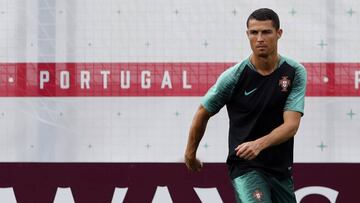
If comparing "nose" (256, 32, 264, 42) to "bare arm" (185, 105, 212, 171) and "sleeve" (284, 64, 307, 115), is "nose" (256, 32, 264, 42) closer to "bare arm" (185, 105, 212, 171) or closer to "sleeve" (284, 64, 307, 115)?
"sleeve" (284, 64, 307, 115)

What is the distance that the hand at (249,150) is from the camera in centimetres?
438

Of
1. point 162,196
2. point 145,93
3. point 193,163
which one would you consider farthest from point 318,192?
point 193,163

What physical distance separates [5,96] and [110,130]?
68 cm

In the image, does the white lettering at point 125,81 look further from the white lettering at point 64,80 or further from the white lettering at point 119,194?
the white lettering at point 119,194

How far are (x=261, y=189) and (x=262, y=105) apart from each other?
0.40 metres

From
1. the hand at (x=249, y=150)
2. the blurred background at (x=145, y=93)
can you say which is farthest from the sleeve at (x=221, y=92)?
the blurred background at (x=145, y=93)

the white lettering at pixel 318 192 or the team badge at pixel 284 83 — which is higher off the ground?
the team badge at pixel 284 83

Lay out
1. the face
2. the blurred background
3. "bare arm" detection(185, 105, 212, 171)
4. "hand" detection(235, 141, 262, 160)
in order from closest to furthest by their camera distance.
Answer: "hand" detection(235, 141, 262, 160), the face, "bare arm" detection(185, 105, 212, 171), the blurred background

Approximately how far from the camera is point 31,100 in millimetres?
5949

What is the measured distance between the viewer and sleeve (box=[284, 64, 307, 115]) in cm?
461

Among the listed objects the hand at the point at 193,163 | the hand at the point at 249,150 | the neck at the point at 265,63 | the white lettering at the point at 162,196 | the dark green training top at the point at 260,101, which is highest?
the neck at the point at 265,63

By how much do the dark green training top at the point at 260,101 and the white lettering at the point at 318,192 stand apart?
1208 mm

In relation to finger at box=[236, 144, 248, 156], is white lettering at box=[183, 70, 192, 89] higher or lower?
higher

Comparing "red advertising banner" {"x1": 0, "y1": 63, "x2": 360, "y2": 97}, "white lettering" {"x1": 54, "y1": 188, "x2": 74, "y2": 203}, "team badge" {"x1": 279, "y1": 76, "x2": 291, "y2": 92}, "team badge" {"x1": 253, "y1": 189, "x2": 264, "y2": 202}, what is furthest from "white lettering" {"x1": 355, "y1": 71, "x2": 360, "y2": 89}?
"white lettering" {"x1": 54, "y1": 188, "x2": 74, "y2": 203}
